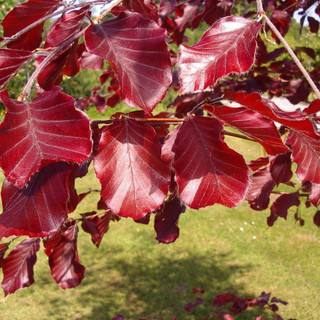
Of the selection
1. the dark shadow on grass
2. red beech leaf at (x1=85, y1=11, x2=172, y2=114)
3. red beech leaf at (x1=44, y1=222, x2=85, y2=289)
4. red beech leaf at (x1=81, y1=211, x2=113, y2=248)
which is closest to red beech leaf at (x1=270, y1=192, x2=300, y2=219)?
red beech leaf at (x1=81, y1=211, x2=113, y2=248)

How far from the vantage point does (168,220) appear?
0.92 metres

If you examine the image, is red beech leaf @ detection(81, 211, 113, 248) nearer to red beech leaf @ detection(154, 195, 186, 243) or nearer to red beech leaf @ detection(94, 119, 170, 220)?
red beech leaf @ detection(154, 195, 186, 243)

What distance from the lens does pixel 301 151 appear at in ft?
2.25

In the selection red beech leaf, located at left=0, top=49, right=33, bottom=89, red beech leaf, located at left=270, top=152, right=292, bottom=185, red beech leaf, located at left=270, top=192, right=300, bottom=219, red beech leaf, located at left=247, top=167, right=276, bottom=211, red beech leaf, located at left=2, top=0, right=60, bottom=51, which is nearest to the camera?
red beech leaf, located at left=0, top=49, right=33, bottom=89

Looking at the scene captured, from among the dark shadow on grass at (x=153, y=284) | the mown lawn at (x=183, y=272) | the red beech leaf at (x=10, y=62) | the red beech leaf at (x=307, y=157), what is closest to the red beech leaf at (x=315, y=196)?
the red beech leaf at (x=307, y=157)

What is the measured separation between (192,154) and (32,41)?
379mm

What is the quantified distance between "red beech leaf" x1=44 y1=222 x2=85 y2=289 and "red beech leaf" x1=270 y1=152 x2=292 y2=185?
2.05 ft

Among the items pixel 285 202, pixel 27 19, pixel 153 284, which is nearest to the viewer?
pixel 27 19

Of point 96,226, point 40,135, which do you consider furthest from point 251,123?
point 96,226

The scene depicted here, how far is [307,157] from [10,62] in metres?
0.51

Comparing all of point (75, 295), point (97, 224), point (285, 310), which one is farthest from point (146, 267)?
point (97, 224)

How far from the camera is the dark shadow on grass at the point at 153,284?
3338 mm

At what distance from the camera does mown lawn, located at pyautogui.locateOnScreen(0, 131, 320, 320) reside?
133 inches

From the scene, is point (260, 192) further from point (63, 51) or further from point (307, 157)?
point (63, 51)
